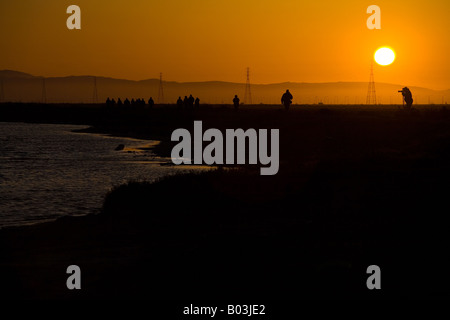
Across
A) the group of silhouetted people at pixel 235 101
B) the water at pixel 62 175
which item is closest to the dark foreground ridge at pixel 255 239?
the water at pixel 62 175

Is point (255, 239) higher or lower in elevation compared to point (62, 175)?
lower

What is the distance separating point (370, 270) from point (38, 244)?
703cm

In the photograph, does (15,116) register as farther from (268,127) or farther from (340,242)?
(340,242)

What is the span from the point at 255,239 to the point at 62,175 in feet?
72.6

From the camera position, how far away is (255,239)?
13.4m

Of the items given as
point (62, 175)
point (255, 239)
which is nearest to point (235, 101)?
point (62, 175)

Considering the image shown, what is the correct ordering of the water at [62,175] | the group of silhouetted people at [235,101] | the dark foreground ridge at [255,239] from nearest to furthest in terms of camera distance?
the dark foreground ridge at [255,239] → the water at [62,175] → the group of silhouetted people at [235,101]

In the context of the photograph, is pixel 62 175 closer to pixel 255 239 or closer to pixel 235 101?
pixel 255 239

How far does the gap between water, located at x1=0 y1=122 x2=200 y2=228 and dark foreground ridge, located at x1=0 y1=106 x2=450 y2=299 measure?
8.29 ft

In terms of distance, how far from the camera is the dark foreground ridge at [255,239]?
10.7 metres

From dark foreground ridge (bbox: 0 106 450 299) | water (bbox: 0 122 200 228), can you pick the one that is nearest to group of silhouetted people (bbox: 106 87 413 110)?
water (bbox: 0 122 200 228)

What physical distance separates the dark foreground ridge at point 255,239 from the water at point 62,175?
2527 millimetres

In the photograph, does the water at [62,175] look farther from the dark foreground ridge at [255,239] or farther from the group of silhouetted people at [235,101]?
the group of silhouetted people at [235,101]
